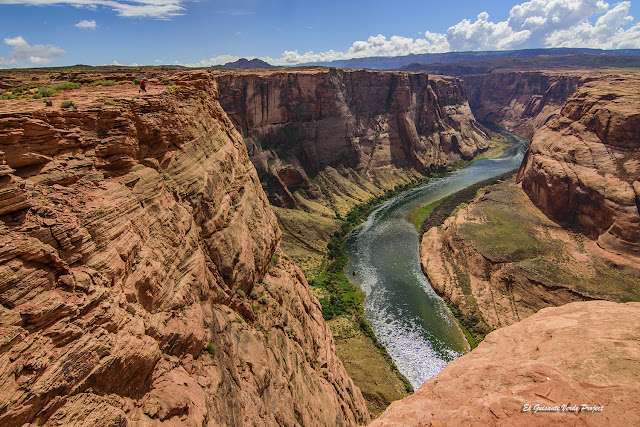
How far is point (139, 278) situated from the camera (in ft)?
46.0

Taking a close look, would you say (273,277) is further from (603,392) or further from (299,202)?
(299,202)

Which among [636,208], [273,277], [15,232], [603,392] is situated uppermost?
[15,232]

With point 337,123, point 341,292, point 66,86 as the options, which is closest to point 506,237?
point 341,292

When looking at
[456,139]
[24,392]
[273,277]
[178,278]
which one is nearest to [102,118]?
[178,278]

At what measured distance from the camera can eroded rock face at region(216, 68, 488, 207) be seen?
Result: 75500mm

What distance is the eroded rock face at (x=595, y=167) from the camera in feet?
178

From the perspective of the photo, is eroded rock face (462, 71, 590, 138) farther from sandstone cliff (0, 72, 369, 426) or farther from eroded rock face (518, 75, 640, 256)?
sandstone cliff (0, 72, 369, 426)

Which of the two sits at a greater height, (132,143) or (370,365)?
(132,143)

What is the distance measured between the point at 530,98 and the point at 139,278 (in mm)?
209688

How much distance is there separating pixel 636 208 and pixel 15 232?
235ft

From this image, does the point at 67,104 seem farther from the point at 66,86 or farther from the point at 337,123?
A: the point at 337,123

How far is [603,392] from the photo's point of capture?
1278cm

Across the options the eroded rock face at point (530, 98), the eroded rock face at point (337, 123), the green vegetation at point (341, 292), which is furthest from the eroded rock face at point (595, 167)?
the eroded rock face at point (530, 98)

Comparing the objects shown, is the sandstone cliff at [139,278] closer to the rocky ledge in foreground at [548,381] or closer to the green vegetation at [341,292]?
the rocky ledge in foreground at [548,381]
